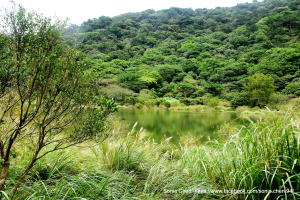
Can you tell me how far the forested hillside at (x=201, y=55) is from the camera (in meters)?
22.5

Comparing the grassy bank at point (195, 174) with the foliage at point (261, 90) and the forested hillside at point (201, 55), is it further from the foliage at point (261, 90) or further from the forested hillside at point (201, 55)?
the foliage at point (261, 90)

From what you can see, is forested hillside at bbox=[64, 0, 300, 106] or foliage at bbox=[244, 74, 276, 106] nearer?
foliage at bbox=[244, 74, 276, 106]

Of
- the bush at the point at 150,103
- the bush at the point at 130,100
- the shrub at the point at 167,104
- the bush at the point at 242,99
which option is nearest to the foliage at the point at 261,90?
the bush at the point at 242,99

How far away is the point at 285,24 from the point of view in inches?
1510

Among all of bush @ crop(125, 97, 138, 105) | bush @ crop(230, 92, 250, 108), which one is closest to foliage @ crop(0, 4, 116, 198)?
bush @ crop(230, 92, 250, 108)

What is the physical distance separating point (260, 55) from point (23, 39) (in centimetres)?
3557

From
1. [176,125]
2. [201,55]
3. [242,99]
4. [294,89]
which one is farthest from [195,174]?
[201,55]

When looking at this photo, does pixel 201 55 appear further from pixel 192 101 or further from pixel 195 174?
pixel 195 174

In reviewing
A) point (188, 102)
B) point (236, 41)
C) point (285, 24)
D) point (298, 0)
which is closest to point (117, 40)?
point (236, 41)

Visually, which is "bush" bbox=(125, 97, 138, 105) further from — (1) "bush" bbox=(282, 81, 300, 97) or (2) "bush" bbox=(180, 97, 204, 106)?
(1) "bush" bbox=(282, 81, 300, 97)

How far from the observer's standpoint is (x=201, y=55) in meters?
36.9

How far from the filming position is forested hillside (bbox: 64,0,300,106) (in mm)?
22531

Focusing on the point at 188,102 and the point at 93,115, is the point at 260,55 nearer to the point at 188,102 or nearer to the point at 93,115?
the point at 188,102

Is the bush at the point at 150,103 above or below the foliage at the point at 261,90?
below
